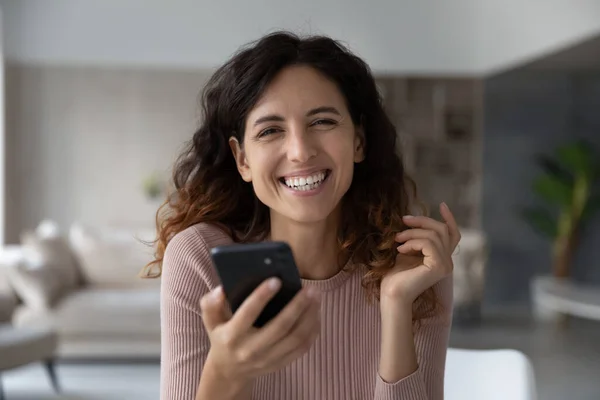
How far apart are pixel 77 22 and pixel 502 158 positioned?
4517 millimetres

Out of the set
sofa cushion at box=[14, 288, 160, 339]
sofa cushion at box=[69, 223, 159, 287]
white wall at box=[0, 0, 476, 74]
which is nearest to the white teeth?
sofa cushion at box=[14, 288, 160, 339]

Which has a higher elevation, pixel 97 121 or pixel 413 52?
pixel 413 52

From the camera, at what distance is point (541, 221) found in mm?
7574

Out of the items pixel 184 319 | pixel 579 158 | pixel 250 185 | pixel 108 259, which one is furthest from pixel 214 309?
pixel 579 158

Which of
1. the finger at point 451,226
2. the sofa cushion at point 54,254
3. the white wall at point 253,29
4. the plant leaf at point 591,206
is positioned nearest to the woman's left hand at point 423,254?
the finger at point 451,226

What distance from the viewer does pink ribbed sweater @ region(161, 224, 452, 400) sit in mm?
1212

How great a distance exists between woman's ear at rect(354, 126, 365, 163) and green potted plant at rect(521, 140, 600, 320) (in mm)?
6284

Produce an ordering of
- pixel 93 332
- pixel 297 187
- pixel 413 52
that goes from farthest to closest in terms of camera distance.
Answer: pixel 413 52 → pixel 93 332 → pixel 297 187

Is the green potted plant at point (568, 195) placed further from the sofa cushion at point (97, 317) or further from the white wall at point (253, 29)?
the sofa cushion at point (97, 317)

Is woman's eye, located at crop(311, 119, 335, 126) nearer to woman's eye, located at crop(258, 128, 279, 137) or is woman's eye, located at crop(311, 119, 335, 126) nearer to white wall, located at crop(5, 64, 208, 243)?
woman's eye, located at crop(258, 128, 279, 137)

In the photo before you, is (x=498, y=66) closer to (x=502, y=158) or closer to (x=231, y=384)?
(x=502, y=158)

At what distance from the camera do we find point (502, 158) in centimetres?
804

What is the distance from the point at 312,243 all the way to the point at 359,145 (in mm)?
206

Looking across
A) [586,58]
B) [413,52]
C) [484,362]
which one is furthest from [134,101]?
[484,362]
